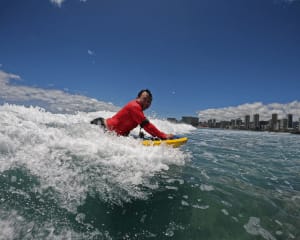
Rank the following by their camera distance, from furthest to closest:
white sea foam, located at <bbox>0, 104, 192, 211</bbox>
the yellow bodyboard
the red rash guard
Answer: the red rash guard → the yellow bodyboard → white sea foam, located at <bbox>0, 104, 192, 211</bbox>

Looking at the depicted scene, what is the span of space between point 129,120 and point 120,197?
10.9 ft

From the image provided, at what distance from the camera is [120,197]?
2.75 m

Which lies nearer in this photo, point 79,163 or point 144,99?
point 79,163

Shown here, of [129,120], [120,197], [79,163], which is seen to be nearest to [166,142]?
[129,120]

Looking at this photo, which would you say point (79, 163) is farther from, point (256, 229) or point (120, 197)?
point (256, 229)

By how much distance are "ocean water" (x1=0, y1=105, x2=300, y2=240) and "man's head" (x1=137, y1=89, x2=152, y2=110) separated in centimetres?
198

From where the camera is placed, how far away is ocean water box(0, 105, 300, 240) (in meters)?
2.19

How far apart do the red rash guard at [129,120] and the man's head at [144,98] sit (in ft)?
0.73

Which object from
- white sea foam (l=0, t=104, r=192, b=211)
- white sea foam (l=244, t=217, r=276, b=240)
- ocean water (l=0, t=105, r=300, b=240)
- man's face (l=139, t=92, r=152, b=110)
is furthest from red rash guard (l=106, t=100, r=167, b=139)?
white sea foam (l=244, t=217, r=276, b=240)

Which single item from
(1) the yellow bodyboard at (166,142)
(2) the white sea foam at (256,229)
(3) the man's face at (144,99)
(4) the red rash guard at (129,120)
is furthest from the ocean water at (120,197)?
(3) the man's face at (144,99)

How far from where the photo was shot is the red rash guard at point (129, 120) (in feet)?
18.8

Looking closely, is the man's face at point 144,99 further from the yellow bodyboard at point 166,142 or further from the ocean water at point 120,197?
the ocean water at point 120,197

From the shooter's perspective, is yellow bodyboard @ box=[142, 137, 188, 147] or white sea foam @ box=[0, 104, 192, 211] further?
yellow bodyboard @ box=[142, 137, 188, 147]

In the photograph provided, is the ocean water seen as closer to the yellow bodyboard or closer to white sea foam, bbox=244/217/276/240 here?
white sea foam, bbox=244/217/276/240
